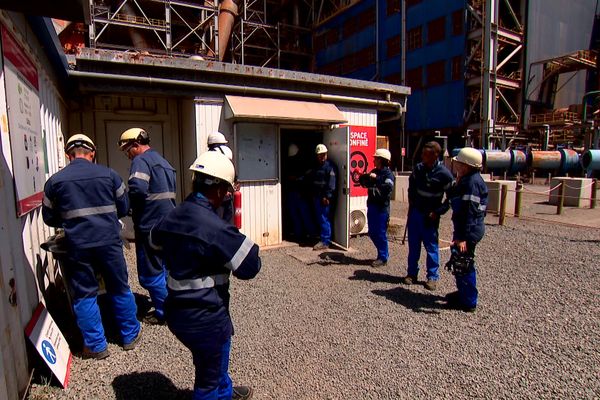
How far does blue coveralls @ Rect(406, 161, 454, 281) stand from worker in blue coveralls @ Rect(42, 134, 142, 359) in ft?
12.1

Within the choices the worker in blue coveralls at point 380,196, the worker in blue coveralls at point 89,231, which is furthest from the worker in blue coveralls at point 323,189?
the worker in blue coveralls at point 89,231

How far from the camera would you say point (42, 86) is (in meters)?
4.34

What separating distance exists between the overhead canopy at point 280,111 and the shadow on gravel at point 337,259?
8.15 ft

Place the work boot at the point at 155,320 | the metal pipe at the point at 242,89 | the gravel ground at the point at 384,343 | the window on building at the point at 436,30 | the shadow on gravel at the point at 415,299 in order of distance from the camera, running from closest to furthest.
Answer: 1. the gravel ground at the point at 384,343
2. the work boot at the point at 155,320
3. the shadow on gravel at the point at 415,299
4. the metal pipe at the point at 242,89
5. the window on building at the point at 436,30

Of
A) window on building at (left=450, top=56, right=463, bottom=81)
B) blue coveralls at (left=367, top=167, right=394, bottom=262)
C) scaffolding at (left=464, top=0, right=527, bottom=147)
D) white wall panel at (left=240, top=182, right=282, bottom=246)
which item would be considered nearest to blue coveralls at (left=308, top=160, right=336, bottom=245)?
white wall panel at (left=240, top=182, right=282, bottom=246)

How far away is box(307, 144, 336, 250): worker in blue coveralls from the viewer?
22.6ft

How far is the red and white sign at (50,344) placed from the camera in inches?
110

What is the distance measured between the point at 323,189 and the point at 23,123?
15.6 feet

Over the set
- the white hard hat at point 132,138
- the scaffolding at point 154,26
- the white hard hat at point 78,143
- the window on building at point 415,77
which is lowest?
the white hard hat at point 78,143

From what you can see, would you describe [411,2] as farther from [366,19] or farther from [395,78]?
[395,78]

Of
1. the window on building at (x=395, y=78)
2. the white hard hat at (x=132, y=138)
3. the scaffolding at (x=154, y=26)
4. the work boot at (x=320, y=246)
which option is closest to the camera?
the white hard hat at (x=132, y=138)

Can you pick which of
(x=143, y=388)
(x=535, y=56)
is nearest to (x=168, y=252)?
(x=143, y=388)

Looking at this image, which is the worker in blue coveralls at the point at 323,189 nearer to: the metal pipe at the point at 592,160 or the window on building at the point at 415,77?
the metal pipe at the point at 592,160

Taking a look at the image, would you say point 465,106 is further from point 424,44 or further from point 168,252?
point 168,252
